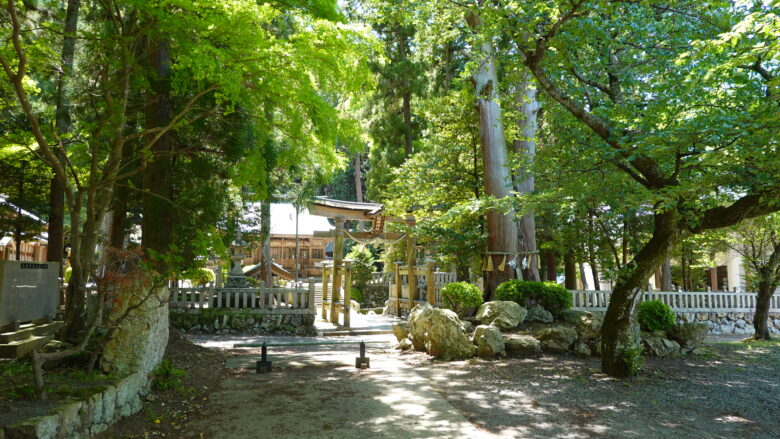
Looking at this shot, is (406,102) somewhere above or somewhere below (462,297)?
above

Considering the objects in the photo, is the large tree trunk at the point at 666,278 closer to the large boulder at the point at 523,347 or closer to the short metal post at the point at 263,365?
the large boulder at the point at 523,347

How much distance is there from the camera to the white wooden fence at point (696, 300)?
15.1 m

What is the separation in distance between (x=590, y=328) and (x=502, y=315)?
1878 millimetres

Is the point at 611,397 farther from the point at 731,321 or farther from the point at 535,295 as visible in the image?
the point at 731,321

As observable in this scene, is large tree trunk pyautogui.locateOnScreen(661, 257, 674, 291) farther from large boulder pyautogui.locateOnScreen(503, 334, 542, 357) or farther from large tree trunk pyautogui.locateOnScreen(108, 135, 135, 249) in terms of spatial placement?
large tree trunk pyautogui.locateOnScreen(108, 135, 135, 249)

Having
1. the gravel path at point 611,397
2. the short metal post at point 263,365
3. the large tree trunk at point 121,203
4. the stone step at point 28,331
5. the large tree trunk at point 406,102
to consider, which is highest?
the large tree trunk at point 406,102

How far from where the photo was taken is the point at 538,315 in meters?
11.3

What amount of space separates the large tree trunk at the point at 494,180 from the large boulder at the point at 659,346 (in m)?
4.28

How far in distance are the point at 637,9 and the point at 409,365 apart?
643 cm

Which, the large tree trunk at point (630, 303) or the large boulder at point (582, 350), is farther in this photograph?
the large boulder at point (582, 350)

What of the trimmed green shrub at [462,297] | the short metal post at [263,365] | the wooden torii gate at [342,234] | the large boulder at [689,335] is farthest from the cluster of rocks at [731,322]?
the short metal post at [263,365]

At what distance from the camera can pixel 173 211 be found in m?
6.78

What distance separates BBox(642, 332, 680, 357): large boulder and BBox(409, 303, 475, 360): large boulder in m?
2.99

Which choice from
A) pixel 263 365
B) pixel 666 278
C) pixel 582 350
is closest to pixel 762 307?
pixel 666 278
